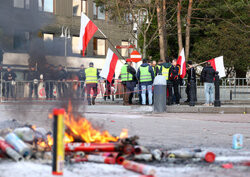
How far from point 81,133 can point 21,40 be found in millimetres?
2332

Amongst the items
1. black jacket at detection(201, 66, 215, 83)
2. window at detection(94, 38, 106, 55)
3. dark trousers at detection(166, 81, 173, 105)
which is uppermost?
window at detection(94, 38, 106, 55)

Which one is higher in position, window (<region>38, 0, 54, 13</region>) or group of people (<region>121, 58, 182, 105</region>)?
window (<region>38, 0, 54, 13</region>)

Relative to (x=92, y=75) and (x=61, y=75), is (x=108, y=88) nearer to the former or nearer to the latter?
(x=92, y=75)

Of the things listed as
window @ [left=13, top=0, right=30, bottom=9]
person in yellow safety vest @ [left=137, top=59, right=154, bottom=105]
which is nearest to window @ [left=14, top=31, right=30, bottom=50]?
window @ [left=13, top=0, right=30, bottom=9]

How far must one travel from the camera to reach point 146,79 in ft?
56.9

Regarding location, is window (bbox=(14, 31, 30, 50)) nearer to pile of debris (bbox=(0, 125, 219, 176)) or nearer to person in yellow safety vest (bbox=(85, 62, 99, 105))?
pile of debris (bbox=(0, 125, 219, 176))

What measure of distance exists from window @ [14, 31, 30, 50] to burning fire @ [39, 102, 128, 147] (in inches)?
72.0

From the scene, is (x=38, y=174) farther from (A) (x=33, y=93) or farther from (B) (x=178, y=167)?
(A) (x=33, y=93)

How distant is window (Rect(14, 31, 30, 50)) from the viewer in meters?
7.39

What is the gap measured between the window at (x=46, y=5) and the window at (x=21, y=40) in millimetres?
493

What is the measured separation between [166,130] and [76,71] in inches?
95.0

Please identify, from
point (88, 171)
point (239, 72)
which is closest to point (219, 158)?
point (88, 171)

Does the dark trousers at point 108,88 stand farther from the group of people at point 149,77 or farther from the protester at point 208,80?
the protester at point 208,80

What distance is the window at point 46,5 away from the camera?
22.9 ft
